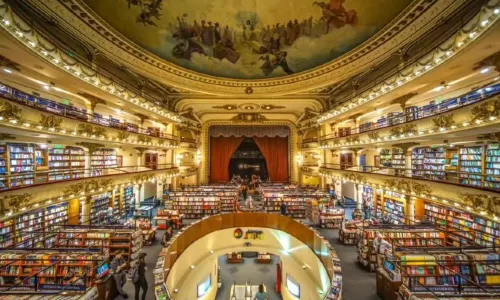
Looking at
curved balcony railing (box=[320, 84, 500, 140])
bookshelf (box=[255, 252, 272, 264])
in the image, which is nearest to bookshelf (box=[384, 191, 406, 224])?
curved balcony railing (box=[320, 84, 500, 140])

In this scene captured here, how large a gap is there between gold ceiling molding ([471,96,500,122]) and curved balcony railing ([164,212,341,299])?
15.9 ft

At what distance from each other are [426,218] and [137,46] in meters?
14.7

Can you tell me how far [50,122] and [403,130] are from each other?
11.3 meters

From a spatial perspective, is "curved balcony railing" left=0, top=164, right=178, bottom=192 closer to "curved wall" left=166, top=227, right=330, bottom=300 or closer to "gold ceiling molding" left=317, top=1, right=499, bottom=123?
"curved wall" left=166, top=227, right=330, bottom=300

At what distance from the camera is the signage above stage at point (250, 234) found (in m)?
10.5

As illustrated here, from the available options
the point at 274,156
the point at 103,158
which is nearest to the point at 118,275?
the point at 103,158

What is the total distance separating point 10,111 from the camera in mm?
4938

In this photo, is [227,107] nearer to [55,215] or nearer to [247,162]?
[247,162]

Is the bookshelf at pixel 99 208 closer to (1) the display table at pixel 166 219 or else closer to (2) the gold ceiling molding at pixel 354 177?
(1) the display table at pixel 166 219

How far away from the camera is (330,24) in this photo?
9594mm

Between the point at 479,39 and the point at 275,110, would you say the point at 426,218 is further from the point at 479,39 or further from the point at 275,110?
the point at 275,110

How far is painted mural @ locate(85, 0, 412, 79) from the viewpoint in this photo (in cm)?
866

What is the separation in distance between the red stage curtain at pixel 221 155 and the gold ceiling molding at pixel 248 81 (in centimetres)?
757

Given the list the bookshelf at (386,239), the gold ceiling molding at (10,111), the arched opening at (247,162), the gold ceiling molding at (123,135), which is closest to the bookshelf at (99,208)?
the gold ceiling molding at (123,135)
